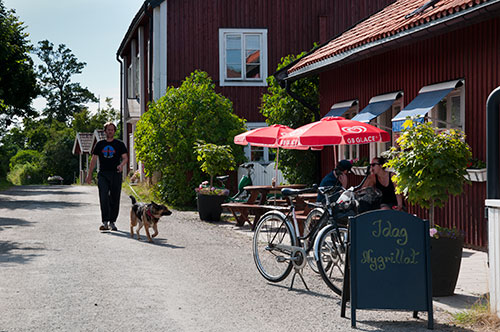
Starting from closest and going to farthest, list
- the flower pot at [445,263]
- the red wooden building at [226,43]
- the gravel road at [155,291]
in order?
the gravel road at [155,291]
the flower pot at [445,263]
the red wooden building at [226,43]

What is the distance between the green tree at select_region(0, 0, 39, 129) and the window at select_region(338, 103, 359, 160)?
13.8m

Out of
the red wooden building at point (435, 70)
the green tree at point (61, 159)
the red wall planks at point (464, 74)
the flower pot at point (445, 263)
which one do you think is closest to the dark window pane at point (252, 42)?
the red wooden building at point (435, 70)

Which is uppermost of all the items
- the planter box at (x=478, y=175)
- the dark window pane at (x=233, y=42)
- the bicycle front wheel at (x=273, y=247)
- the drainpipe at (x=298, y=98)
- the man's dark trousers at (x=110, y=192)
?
the dark window pane at (x=233, y=42)

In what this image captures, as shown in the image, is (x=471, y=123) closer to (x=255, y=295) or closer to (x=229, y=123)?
(x=255, y=295)

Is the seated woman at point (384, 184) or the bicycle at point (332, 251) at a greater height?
the seated woman at point (384, 184)

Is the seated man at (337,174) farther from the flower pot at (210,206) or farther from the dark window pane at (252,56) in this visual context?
the dark window pane at (252,56)

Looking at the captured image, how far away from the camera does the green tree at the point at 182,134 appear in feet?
64.6

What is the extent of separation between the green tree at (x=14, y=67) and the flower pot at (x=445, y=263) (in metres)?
21.3

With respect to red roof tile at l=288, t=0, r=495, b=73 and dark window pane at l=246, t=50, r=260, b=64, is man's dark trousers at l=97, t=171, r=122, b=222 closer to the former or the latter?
red roof tile at l=288, t=0, r=495, b=73

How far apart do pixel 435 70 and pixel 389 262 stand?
6.78 m

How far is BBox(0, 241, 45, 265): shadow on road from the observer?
9773 millimetres

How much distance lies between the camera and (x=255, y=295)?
24.6 ft

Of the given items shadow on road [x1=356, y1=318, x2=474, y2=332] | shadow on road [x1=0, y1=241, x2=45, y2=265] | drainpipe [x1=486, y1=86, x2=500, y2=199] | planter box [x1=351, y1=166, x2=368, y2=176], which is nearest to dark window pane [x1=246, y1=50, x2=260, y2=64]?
planter box [x1=351, y1=166, x2=368, y2=176]

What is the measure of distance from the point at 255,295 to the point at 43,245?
5.11 meters
